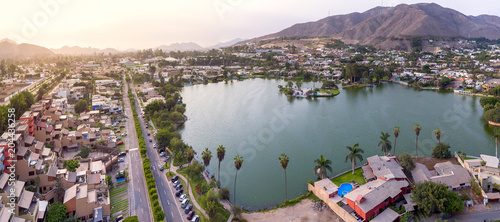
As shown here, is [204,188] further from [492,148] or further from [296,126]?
[492,148]

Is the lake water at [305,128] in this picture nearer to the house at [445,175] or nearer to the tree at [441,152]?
the tree at [441,152]

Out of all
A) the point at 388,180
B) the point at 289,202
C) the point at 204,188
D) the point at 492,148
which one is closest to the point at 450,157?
the point at 492,148

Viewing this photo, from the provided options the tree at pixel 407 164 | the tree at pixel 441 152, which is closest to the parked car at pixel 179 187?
the tree at pixel 407 164

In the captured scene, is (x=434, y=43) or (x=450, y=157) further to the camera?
(x=434, y=43)

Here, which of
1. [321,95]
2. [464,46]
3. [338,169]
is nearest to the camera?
[338,169]

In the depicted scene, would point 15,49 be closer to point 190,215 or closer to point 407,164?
point 190,215

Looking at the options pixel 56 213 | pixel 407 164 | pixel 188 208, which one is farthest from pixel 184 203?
pixel 407 164

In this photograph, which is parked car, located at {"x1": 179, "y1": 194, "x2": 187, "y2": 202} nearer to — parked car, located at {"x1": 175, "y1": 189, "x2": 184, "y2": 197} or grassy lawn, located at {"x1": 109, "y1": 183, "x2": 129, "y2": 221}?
parked car, located at {"x1": 175, "y1": 189, "x2": 184, "y2": 197}
